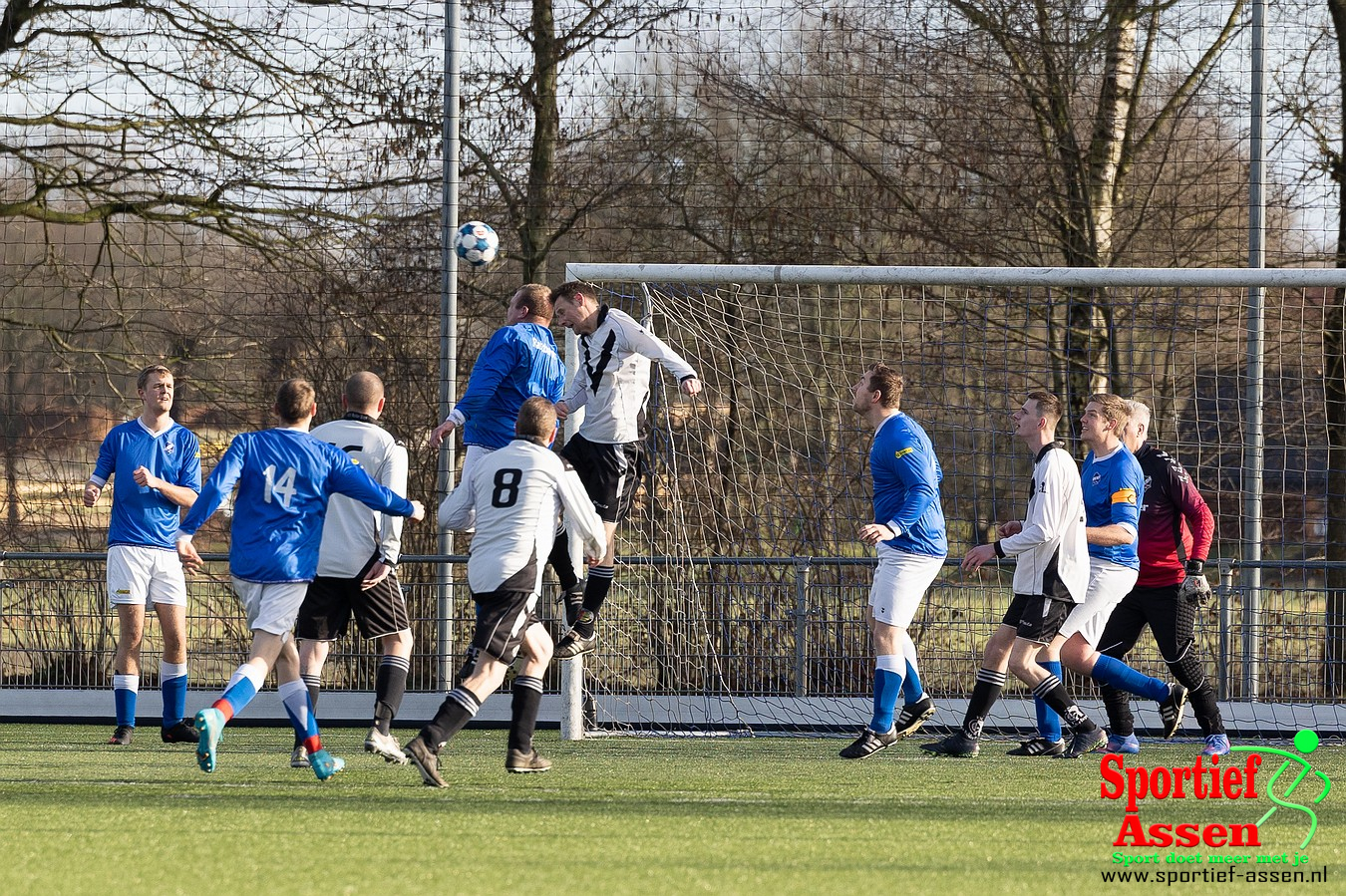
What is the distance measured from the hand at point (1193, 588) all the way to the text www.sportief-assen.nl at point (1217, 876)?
10.9ft

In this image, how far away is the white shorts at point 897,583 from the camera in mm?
7055

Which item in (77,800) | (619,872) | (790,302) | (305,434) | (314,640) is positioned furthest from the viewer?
(790,302)

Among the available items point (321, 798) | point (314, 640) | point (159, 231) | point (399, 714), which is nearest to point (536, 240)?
point (159, 231)

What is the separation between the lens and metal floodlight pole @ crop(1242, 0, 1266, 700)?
9125 millimetres

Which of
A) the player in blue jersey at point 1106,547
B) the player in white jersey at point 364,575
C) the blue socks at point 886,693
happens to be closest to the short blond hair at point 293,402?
the player in white jersey at point 364,575

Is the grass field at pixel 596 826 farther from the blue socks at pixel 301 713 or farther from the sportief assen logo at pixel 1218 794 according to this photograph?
the blue socks at pixel 301 713

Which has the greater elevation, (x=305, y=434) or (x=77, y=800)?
(x=305, y=434)

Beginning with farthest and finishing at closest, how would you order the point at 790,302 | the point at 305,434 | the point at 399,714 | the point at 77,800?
the point at 790,302, the point at 399,714, the point at 305,434, the point at 77,800

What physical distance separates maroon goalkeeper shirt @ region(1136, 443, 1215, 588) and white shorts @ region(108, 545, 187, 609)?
5.36 m

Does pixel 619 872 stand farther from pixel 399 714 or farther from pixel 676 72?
pixel 676 72

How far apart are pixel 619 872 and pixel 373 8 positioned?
27.5 ft

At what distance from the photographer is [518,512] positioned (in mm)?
5699

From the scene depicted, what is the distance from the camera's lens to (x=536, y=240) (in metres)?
10.7

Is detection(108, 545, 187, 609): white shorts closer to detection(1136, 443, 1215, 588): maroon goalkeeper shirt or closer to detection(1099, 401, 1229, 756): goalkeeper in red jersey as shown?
detection(1099, 401, 1229, 756): goalkeeper in red jersey
